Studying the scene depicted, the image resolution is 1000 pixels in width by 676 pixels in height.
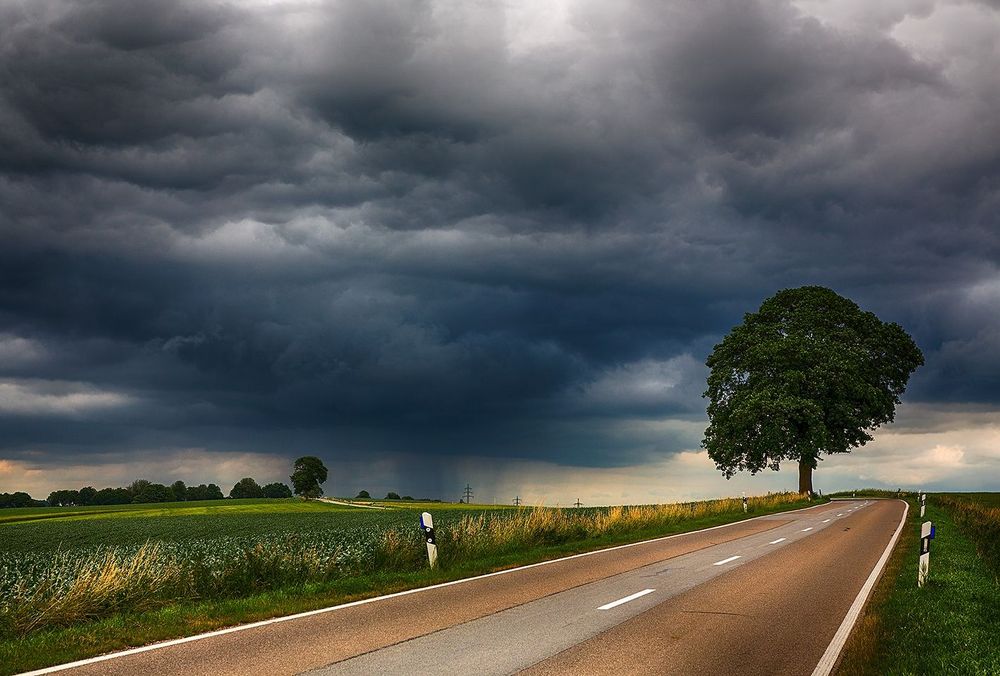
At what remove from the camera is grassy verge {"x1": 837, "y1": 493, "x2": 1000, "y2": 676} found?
8.65 metres

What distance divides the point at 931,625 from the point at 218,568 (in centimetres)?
1147

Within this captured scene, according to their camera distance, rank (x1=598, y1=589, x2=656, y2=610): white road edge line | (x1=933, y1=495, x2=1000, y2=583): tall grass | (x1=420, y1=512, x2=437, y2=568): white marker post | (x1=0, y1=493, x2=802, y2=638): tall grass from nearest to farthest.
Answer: (x1=0, y1=493, x2=802, y2=638): tall grass, (x1=598, y1=589, x2=656, y2=610): white road edge line, (x1=420, y1=512, x2=437, y2=568): white marker post, (x1=933, y1=495, x2=1000, y2=583): tall grass

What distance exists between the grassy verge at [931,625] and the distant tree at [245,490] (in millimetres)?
142214

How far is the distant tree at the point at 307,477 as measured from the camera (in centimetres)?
11944

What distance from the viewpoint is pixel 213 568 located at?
1455 centimetres

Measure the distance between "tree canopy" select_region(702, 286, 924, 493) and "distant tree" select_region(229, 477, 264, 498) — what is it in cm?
10960

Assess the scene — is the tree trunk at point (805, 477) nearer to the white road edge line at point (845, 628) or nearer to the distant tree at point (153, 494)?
the white road edge line at point (845, 628)

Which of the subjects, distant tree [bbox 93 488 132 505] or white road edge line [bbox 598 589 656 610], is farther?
distant tree [bbox 93 488 132 505]

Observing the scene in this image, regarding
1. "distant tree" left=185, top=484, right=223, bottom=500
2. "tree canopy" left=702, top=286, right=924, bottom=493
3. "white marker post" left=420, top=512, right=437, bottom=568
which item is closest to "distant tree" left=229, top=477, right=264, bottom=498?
"distant tree" left=185, top=484, right=223, bottom=500

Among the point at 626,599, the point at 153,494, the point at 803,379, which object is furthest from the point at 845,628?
the point at 153,494

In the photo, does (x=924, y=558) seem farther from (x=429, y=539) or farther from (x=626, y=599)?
(x=429, y=539)

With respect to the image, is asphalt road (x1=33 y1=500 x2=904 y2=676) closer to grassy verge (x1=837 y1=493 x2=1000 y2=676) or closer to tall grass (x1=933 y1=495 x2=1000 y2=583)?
grassy verge (x1=837 y1=493 x2=1000 y2=676)

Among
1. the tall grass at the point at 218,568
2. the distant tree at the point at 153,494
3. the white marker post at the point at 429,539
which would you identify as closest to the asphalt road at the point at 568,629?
the white marker post at the point at 429,539

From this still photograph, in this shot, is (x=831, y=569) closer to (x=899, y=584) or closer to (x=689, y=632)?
(x=899, y=584)
